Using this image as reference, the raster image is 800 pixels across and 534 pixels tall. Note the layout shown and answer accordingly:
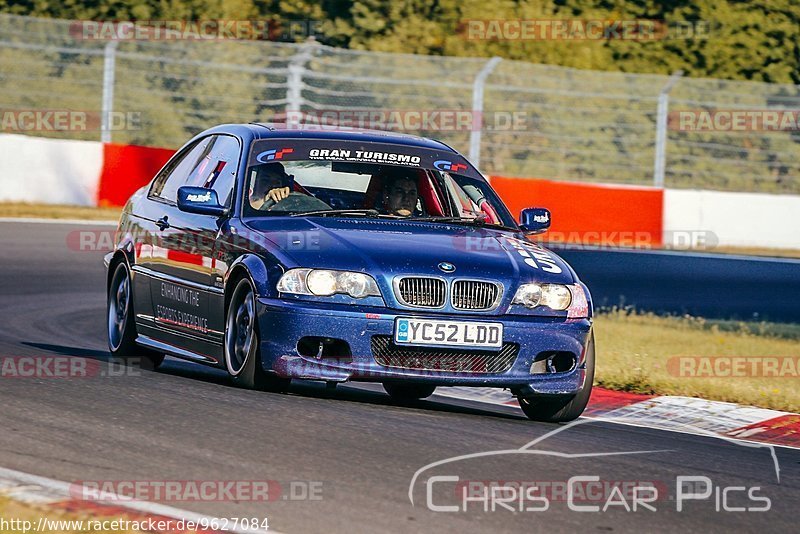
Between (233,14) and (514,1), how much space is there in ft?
17.8

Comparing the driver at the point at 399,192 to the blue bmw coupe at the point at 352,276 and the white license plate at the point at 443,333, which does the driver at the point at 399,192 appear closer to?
the blue bmw coupe at the point at 352,276

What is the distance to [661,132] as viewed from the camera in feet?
78.2

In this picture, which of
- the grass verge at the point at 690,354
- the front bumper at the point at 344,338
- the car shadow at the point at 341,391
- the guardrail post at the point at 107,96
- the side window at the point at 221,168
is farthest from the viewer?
the guardrail post at the point at 107,96

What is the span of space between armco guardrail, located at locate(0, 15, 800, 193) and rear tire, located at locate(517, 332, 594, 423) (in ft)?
50.1

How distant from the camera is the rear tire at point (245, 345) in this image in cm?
819

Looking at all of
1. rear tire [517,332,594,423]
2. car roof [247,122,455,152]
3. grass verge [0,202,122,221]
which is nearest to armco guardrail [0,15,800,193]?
grass verge [0,202,122,221]

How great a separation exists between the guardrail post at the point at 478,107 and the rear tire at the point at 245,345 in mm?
15162

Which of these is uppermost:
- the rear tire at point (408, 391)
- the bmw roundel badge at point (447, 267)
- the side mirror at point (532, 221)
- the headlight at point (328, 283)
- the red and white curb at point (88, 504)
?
the side mirror at point (532, 221)

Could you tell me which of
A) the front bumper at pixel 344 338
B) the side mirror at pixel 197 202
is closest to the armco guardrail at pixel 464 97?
the side mirror at pixel 197 202

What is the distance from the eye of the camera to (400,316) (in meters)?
7.98

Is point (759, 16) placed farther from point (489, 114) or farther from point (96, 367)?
point (96, 367)

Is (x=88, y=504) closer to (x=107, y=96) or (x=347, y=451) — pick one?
(x=347, y=451)

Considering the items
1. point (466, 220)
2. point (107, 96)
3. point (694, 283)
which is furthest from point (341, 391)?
point (107, 96)

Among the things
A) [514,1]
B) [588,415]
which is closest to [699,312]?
[588,415]
